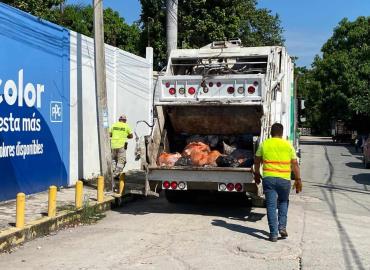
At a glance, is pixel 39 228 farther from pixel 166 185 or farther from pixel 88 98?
pixel 88 98

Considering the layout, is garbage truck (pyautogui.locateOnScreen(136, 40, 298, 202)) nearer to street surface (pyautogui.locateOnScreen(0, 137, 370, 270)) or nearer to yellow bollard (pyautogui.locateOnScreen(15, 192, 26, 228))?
street surface (pyautogui.locateOnScreen(0, 137, 370, 270))

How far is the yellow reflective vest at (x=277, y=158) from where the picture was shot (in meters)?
8.26

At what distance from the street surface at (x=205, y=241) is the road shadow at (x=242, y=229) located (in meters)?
0.01

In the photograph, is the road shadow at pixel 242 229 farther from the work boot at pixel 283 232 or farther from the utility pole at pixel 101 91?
the utility pole at pixel 101 91

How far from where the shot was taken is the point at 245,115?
10.6 m

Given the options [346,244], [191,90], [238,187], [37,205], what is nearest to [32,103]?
[37,205]

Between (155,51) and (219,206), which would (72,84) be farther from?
(155,51)

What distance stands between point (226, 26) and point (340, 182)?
37.2 ft

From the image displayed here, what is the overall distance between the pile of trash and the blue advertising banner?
2834 mm

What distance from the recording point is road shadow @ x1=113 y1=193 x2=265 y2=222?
34.2ft

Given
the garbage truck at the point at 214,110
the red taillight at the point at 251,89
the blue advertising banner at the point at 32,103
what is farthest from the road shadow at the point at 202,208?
the red taillight at the point at 251,89

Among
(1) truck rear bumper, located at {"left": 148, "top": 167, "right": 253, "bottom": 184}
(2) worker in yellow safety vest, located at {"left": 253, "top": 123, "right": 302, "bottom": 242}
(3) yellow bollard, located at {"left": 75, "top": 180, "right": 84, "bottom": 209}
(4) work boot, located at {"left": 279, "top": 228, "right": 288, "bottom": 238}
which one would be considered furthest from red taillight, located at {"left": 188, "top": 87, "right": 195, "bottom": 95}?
(4) work boot, located at {"left": 279, "top": 228, "right": 288, "bottom": 238}

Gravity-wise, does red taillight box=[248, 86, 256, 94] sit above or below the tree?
below

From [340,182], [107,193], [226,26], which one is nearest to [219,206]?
[107,193]
